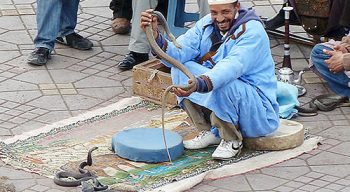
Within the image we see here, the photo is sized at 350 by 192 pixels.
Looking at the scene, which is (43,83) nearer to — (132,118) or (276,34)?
(132,118)

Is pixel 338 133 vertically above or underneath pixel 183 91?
underneath

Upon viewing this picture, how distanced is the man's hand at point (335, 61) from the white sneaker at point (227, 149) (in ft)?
4.07

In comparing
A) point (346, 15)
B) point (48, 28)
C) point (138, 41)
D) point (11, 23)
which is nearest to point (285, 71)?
point (346, 15)

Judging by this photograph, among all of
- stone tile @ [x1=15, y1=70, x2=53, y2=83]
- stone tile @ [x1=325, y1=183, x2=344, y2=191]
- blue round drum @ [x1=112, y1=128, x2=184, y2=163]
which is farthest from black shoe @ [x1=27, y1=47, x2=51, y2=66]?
stone tile @ [x1=325, y1=183, x2=344, y2=191]

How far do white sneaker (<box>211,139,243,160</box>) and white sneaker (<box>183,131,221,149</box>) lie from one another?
162 millimetres

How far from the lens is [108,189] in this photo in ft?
20.0

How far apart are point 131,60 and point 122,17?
3.00ft

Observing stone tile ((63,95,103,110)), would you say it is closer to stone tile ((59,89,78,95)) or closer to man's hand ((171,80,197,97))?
stone tile ((59,89,78,95))

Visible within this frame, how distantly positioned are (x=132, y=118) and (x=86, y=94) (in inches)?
23.7

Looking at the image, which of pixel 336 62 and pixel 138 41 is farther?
pixel 138 41

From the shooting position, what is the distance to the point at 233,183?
6402mm

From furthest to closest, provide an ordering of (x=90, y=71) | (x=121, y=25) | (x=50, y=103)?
(x=121, y=25)
(x=90, y=71)
(x=50, y=103)

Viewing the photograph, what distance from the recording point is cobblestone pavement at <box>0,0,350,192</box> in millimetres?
6422

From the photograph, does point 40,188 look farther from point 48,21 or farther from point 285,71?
point 48,21
